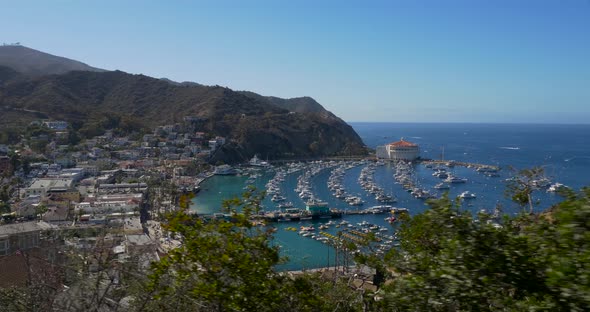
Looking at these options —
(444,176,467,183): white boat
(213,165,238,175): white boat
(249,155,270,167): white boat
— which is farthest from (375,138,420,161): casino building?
(213,165,238,175): white boat

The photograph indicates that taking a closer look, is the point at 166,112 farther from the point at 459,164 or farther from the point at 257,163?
the point at 459,164

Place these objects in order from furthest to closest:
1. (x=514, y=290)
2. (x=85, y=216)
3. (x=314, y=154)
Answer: (x=314, y=154), (x=85, y=216), (x=514, y=290)

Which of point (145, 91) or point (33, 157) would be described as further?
point (145, 91)

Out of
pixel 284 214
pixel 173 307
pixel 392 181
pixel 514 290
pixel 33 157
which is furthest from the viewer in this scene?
pixel 392 181

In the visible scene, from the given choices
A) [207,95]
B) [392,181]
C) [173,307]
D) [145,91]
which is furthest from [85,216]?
[145,91]

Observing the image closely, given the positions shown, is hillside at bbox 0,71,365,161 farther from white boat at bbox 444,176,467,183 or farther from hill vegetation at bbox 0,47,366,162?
white boat at bbox 444,176,467,183

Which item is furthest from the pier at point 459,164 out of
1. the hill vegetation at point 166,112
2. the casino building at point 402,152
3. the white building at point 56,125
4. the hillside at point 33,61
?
the hillside at point 33,61

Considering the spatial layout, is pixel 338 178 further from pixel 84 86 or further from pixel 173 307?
pixel 84 86
